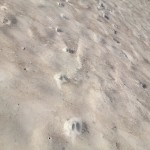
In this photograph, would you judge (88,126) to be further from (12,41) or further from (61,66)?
(12,41)

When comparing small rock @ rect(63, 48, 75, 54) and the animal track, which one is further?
small rock @ rect(63, 48, 75, 54)

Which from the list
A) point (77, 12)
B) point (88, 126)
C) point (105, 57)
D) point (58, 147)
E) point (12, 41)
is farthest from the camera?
point (77, 12)

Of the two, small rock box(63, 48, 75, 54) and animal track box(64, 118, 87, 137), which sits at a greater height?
animal track box(64, 118, 87, 137)

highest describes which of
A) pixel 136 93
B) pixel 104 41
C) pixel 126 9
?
pixel 136 93

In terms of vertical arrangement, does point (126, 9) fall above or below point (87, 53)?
below

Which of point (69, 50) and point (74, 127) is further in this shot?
point (69, 50)

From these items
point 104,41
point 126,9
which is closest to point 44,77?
point 104,41

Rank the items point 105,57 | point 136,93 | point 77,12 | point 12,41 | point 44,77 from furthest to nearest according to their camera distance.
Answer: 1. point 77,12
2. point 105,57
3. point 136,93
4. point 12,41
5. point 44,77

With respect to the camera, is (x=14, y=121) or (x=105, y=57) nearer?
(x=14, y=121)

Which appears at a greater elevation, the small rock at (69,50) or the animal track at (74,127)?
the animal track at (74,127)

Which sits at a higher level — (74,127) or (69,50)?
(74,127)
